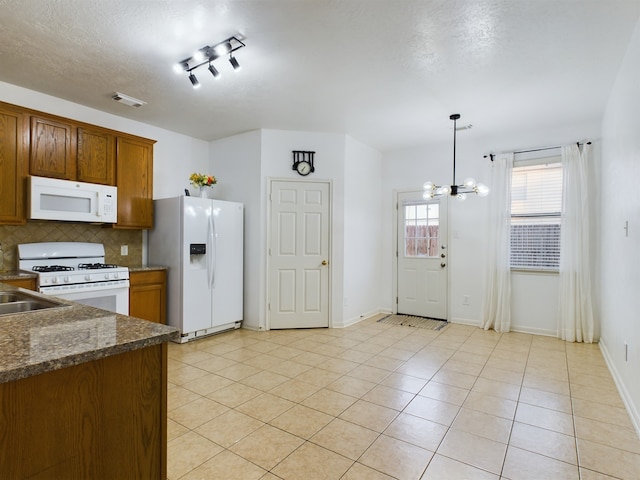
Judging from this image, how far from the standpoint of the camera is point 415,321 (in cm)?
519

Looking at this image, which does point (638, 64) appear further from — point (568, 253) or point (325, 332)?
point (325, 332)

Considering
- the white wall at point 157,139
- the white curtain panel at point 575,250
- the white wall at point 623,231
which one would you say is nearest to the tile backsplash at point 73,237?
the white wall at point 157,139

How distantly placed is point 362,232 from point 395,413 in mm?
3114

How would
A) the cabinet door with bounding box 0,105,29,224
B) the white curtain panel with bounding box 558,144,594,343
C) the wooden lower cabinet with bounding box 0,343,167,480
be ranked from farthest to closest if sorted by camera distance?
the white curtain panel with bounding box 558,144,594,343, the cabinet door with bounding box 0,105,29,224, the wooden lower cabinet with bounding box 0,343,167,480

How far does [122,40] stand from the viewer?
2609 millimetres

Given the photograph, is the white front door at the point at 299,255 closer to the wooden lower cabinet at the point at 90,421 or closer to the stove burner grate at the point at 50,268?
the stove burner grate at the point at 50,268

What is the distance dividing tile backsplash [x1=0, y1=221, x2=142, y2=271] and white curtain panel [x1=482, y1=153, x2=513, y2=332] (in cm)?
460

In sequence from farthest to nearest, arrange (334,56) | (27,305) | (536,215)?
(536,215) → (334,56) → (27,305)

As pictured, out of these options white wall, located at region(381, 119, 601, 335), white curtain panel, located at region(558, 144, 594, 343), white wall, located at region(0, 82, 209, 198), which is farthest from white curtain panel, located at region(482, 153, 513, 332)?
white wall, located at region(0, 82, 209, 198)

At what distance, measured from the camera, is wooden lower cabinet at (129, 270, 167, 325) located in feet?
12.7

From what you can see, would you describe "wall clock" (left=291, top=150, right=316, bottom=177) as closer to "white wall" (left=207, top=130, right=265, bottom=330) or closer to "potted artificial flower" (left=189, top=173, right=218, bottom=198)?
"white wall" (left=207, top=130, right=265, bottom=330)

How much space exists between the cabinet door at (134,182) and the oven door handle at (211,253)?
0.74 metres

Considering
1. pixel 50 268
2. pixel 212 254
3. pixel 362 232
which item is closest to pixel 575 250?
pixel 362 232

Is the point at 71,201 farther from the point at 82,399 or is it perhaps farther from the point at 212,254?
the point at 82,399
